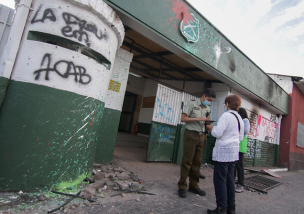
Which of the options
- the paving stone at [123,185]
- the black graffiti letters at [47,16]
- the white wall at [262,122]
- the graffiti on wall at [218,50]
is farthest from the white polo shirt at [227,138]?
the white wall at [262,122]

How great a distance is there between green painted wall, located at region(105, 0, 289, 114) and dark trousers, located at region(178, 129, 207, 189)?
7.73ft

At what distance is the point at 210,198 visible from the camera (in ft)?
10.9

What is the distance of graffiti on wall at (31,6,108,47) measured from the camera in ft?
8.49

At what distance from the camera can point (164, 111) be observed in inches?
231

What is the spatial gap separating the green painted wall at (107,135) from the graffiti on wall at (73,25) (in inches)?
73.5

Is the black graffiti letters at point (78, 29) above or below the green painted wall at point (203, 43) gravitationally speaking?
below

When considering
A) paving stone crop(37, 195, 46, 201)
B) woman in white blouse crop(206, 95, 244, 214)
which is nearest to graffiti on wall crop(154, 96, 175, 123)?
woman in white blouse crop(206, 95, 244, 214)

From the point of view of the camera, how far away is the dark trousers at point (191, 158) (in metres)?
3.25

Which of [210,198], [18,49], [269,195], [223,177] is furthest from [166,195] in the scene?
[18,49]

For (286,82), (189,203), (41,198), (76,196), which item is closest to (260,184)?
(189,203)

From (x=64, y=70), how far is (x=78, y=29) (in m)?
0.65

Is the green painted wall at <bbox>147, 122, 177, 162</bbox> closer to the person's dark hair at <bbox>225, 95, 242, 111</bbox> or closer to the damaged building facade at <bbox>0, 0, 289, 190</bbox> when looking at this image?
the damaged building facade at <bbox>0, 0, 289, 190</bbox>

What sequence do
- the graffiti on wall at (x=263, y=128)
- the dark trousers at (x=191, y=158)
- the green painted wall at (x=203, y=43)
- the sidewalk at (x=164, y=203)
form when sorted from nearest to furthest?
1. the sidewalk at (x=164, y=203)
2. the dark trousers at (x=191, y=158)
3. the green painted wall at (x=203, y=43)
4. the graffiti on wall at (x=263, y=128)

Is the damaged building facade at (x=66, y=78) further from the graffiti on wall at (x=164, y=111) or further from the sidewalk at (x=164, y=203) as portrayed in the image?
the graffiti on wall at (x=164, y=111)
